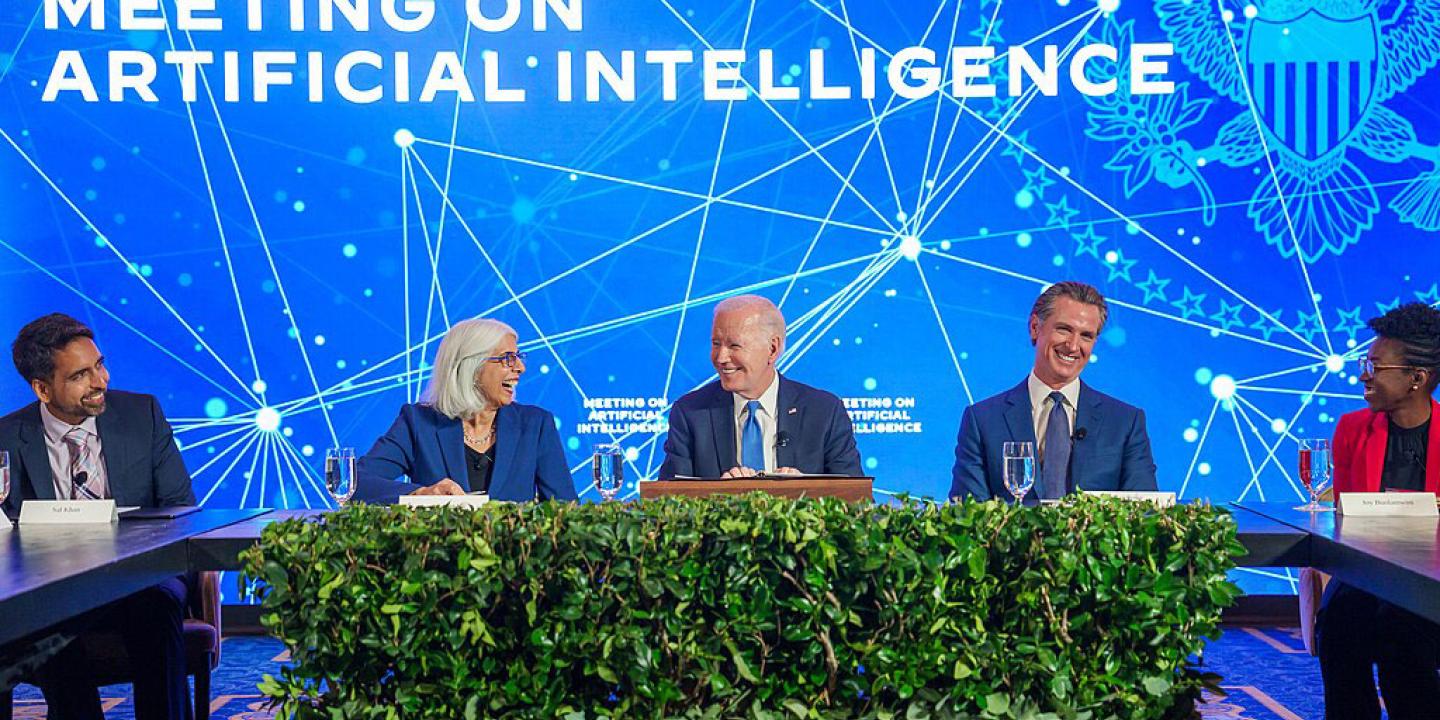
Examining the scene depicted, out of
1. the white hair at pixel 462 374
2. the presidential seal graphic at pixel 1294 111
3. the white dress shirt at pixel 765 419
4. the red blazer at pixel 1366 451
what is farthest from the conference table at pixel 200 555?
the presidential seal graphic at pixel 1294 111

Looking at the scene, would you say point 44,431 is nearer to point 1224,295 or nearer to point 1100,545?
point 1100,545

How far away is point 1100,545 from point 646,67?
13.5ft

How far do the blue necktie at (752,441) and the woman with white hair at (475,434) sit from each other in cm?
58

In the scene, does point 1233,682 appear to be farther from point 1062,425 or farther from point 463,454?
point 463,454

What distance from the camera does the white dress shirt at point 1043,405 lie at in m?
4.43

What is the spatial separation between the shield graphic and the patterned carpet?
80.3 inches

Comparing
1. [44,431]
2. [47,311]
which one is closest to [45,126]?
[47,311]

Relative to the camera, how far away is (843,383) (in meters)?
6.01

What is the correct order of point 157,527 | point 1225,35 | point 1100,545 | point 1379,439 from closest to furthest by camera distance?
point 1100,545 → point 157,527 → point 1379,439 → point 1225,35

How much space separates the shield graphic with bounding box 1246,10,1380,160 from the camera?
593cm

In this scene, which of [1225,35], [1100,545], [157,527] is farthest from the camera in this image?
[1225,35]

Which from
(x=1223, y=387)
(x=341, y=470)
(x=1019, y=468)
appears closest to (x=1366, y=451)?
(x=1019, y=468)

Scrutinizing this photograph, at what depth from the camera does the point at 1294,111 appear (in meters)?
5.95

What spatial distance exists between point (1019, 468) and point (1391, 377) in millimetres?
1428
